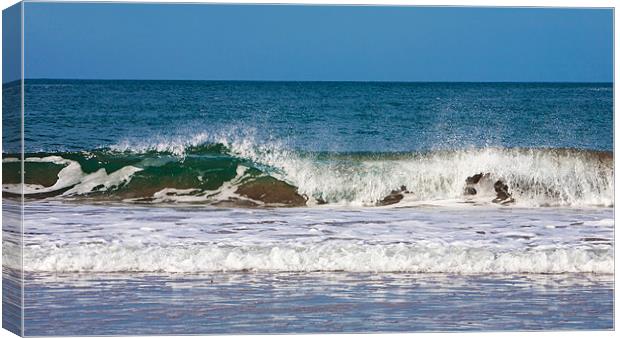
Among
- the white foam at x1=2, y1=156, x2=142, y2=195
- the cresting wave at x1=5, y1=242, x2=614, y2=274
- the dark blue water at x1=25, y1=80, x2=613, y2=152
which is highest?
the dark blue water at x1=25, y1=80, x2=613, y2=152

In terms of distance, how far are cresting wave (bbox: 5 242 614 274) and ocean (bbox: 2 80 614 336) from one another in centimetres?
1

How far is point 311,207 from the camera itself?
425 inches

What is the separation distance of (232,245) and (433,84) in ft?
6.13

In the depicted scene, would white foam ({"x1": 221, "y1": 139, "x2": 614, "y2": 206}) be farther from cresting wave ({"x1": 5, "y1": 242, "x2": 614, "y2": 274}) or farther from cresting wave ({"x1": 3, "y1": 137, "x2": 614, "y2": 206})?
cresting wave ({"x1": 5, "y1": 242, "x2": 614, "y2": 274})

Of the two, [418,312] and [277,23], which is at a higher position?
[277,23]

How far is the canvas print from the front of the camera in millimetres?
10344

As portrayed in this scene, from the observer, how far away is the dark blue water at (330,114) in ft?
34.7

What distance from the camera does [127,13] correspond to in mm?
10516

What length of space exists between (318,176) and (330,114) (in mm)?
452

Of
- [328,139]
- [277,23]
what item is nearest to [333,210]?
[328,139]

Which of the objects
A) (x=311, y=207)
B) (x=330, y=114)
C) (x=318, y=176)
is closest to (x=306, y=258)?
(x=311, y=207)

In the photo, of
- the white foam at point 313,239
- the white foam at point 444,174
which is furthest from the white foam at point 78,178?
the white foam at point 444,174

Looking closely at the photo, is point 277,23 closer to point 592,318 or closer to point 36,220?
point 36,220

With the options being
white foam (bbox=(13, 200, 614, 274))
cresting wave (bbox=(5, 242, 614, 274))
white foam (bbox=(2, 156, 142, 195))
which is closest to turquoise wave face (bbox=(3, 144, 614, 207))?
white foam (bbox=(2, 156, 142, 195))
